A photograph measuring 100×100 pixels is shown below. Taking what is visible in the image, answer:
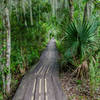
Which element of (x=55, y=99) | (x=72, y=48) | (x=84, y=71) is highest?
(x=72, y=48)

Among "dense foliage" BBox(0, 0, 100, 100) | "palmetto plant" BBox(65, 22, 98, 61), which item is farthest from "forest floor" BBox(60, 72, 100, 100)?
"palmetto plant" BBox(65, 22, 98, 61)

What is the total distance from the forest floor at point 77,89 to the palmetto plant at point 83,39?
40.4 inches

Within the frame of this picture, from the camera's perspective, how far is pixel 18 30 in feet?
15.6

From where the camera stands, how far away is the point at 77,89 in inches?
114

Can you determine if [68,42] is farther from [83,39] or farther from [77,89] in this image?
[77,89]

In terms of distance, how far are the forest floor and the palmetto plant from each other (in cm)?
103

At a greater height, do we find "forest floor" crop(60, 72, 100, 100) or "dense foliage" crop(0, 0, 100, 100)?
"dense foliage" crop(0, 0, 100, 100)

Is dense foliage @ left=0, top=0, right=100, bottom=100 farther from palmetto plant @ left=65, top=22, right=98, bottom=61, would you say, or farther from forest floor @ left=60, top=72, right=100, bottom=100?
forest floor @ left=60, top=72, right=100, bottom=100

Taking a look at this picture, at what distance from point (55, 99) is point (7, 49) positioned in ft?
7.41

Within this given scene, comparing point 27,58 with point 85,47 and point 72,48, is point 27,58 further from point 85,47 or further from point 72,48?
point 85,47

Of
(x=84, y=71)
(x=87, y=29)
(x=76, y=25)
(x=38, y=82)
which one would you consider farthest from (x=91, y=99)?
(x=76, y=25)

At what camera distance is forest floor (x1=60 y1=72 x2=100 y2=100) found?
2.55 metres

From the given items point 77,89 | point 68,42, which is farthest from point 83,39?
point 77,89

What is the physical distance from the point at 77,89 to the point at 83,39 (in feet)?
6.04
